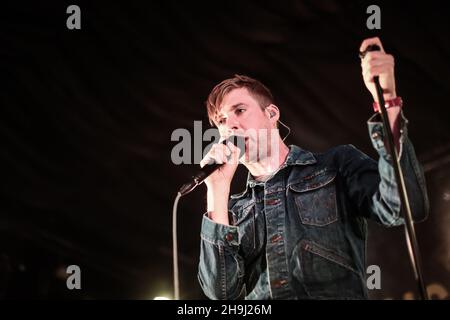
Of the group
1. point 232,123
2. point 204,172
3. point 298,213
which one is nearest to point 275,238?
point 298,213

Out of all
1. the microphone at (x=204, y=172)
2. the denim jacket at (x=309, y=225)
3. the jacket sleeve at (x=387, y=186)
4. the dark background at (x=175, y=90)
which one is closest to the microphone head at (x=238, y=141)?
the microphone at (x=204, y=172)

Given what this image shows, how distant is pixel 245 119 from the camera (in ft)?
5.28

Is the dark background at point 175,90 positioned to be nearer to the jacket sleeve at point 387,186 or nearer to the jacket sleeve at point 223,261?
the jacket sleeve at point 223,261

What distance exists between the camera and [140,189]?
333 centimetres

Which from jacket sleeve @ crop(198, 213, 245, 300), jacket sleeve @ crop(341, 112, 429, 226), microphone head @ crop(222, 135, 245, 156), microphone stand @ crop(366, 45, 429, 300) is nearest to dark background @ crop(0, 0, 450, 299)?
microphone head @ crop(222, 135, 245, 156)

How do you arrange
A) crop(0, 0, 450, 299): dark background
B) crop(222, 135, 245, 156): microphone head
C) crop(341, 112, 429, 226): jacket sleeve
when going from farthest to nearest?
1. crop(0, 0, 450, 299): dark background
2. crop(222, 135, 245, 156): microphone head
3. crop(341, 112, 429, 226): jacket sleeve

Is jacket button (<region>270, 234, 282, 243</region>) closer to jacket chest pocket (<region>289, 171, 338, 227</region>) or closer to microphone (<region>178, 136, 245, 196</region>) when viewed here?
jacket chest pocket (<region>289, 171, 338, 227</region>)

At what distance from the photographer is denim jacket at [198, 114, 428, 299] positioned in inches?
45.6

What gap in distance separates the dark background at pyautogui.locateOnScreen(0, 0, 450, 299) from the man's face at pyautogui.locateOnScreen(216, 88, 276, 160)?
685 millimetres

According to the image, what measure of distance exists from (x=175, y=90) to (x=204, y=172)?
50.7 inches

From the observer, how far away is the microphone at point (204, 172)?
1.32 m
